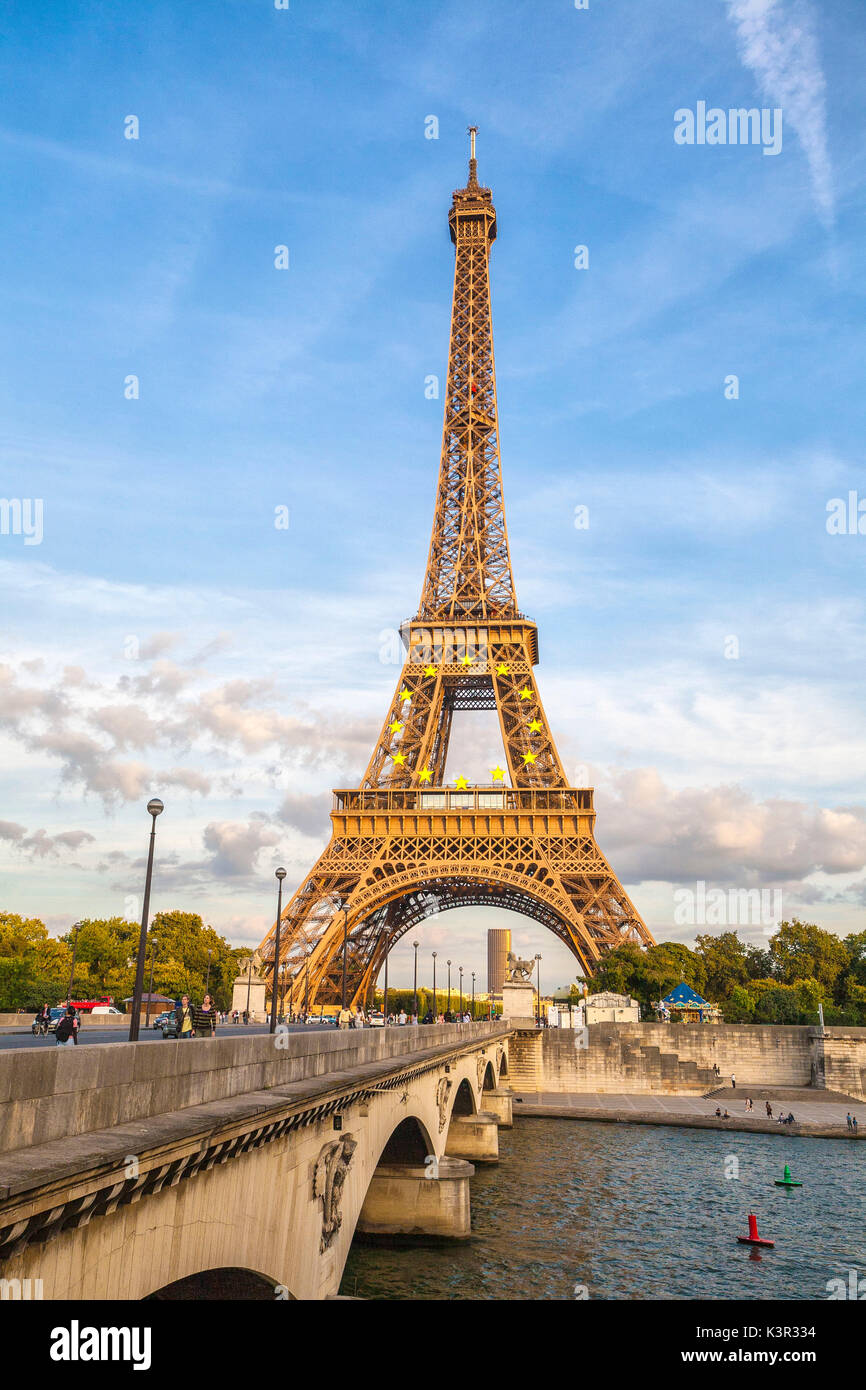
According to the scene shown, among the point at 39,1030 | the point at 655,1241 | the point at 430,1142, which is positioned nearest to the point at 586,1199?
the point at 655,1241

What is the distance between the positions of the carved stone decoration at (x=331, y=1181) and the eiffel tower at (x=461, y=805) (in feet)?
139

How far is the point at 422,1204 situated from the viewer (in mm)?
28984

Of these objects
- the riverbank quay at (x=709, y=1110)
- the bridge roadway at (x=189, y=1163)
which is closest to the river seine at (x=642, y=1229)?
the riverbank quay at (x=709, y=1110)

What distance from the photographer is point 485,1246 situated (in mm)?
28781

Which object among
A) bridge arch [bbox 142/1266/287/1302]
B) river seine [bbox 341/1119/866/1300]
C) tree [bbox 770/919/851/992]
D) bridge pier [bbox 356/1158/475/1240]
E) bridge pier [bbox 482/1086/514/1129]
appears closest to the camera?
bridge arch [bbox 142/1266/287/1302]

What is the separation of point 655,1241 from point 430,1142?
7441 mm

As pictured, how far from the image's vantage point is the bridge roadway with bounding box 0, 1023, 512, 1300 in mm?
7227

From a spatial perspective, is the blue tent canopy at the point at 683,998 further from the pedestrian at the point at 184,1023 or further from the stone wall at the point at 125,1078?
the stone wall at the point at 125,1078

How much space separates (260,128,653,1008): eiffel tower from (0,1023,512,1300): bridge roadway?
42967mm

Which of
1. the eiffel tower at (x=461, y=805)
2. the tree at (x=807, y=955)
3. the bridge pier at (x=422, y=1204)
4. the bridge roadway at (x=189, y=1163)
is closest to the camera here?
the bridge roadway at (x=189, y=1163)

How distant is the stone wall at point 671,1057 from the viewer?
217 ft

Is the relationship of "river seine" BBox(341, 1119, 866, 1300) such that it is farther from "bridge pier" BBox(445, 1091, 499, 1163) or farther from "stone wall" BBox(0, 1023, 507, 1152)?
"stone wall" BBox(0, 1023, 507, 1152)

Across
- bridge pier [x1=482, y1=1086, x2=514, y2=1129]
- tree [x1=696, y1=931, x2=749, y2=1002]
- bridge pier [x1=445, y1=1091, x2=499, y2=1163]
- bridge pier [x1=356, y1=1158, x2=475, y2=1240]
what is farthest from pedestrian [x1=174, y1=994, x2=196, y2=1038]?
tree [x1=696, y1=931, x2=749, y2=1002]
